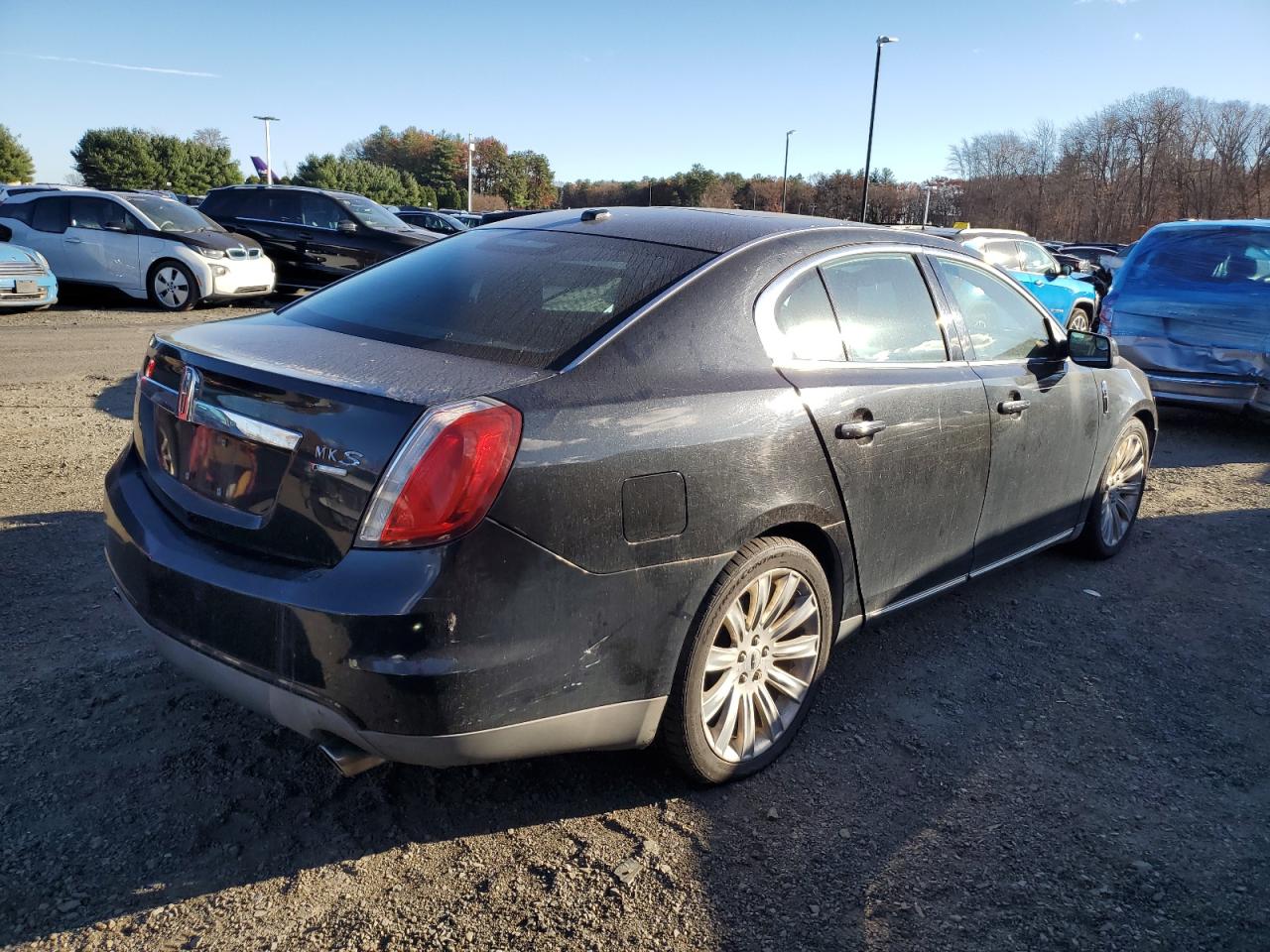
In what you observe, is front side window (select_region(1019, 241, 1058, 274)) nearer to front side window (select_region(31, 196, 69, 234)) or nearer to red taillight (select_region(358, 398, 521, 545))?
red taillight (select_region(358, 398, 521, 545))

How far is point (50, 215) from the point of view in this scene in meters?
13.1

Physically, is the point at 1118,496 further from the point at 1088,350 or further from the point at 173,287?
the point at 173,287

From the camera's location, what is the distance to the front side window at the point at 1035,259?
42.0 ft

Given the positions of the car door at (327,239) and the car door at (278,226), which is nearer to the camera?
the car door at (327,239)

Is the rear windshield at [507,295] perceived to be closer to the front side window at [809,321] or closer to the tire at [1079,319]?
the front side window at [809,321]

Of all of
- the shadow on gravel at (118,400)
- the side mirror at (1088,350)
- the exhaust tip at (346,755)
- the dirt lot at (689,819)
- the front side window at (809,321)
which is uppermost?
the front side window at (809,321)

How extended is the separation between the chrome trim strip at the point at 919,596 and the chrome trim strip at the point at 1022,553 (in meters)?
0.10

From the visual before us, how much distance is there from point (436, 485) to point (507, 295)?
0.95m

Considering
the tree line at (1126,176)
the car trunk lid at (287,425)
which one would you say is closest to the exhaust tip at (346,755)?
the car trunk lid at (287,425)

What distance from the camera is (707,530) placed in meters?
2.54

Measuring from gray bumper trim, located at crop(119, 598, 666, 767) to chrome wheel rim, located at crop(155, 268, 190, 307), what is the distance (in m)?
11.7

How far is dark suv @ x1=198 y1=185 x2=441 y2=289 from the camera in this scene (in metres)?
14.3

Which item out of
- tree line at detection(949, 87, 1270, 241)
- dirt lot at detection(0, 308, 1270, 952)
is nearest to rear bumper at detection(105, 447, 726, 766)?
dirt lot at detection(0, 308, 1270, 952)

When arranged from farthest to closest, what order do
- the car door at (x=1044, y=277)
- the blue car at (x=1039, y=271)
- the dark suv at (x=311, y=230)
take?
the dark suv at (x=311, y=230), the car door at (x=1044, y=277), the blue car at (x=1039, y=271)
